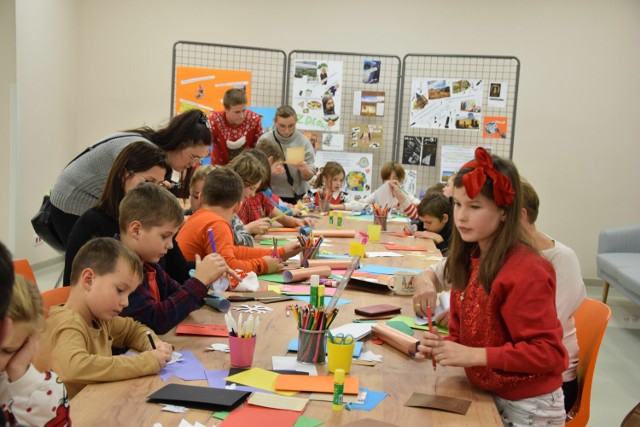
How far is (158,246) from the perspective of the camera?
2.06m

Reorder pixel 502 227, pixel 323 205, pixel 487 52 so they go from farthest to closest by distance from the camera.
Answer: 1. pixel 487 52
2. pixel 323 205
3. pixel 502 227

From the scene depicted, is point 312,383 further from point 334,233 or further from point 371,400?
point 334,233

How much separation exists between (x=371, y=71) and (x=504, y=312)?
555 cm

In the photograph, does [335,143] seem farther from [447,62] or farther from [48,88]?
[48,88]

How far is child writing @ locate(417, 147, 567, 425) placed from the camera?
5.37 ft

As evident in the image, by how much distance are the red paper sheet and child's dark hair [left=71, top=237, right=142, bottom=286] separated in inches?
11.8

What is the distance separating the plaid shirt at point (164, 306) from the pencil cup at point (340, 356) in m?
0.52

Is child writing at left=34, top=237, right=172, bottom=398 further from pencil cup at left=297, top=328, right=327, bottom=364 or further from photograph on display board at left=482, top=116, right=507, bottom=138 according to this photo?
photograph on display board at left=482, top=116, right=507, bottom=138

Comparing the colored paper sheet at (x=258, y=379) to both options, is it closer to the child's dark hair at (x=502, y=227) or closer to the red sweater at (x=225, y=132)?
the child's dark hair at (x=502, y=227)

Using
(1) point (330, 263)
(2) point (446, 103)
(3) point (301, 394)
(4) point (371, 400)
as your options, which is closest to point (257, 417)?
(3) point (301, 394)

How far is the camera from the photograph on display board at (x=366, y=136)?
7000mm

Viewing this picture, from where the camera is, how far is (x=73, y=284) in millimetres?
1725

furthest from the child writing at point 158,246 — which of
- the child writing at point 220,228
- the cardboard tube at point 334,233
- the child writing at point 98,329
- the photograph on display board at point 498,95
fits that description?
the photograph on display board at point 498,95

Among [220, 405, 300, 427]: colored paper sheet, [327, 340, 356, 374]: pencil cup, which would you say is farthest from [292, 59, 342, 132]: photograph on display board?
[220, 405, 300, 427]: colored paper sheet
